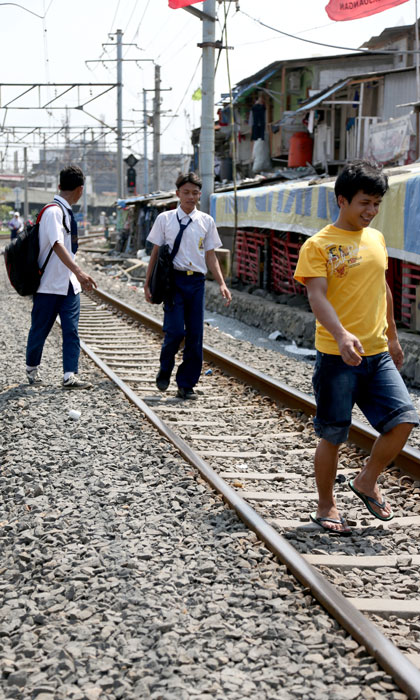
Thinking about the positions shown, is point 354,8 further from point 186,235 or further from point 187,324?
point 187,324

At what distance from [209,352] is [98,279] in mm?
14203

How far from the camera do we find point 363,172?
377 cm

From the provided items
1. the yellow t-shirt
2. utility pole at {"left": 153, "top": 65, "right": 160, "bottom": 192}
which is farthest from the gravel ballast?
utility pole at {"left": 153, "top": 65, "right": 160, "bottom": 192}

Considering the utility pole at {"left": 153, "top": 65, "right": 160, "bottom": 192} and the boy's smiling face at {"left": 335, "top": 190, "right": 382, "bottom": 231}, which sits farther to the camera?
the utility pole at {"left": 153, "top": 65, "right": 160, "bottom": 192}

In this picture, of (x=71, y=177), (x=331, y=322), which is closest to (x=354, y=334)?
(x=331, y=322)

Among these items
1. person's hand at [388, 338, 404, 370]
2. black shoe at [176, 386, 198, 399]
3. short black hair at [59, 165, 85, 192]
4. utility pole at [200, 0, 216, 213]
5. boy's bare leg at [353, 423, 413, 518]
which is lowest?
black shoe at [176, 386, 198, 399]

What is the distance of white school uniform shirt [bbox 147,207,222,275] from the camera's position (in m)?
7.26

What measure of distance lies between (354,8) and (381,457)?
1073cm

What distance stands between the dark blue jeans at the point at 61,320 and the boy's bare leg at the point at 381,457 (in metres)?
4.13

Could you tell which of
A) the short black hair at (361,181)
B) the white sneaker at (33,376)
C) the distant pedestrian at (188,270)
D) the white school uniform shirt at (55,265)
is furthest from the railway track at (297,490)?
the short black hair at (361,181)

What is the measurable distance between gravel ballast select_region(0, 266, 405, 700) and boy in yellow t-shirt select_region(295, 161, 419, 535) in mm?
683

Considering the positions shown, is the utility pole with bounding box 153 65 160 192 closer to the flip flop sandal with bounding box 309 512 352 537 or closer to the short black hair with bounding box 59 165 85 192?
the short black hair with bounding box 59 165 85 192

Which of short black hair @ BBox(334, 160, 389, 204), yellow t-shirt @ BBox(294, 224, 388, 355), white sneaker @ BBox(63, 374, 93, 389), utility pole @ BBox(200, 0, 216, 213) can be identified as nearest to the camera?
short black hair @ BBox(334, 160, 389, 204)

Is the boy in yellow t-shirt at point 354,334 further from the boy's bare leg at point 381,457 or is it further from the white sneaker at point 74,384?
the white sneaker at point 74,384
